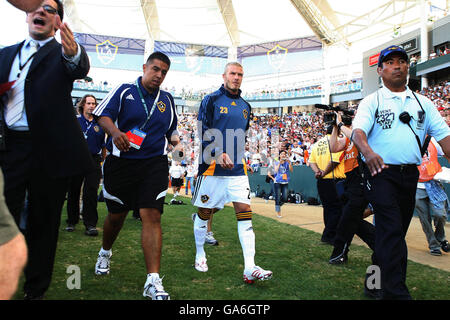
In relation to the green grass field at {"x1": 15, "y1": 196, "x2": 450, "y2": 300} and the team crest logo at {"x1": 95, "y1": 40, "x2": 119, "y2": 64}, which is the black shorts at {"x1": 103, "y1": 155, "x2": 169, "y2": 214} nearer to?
the green grass field at {"x1": 15, "y1": 196, "x2": 450, "y2": 300}

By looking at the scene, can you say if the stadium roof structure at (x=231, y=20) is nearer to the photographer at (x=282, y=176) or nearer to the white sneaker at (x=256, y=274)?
the photographer at (x=282, y=176)

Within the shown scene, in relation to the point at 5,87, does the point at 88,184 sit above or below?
below

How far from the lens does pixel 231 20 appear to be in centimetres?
4016

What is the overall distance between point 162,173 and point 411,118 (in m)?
2.20

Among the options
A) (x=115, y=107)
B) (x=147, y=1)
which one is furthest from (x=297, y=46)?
(x=115, y=107)

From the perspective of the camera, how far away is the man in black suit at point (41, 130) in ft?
7.80

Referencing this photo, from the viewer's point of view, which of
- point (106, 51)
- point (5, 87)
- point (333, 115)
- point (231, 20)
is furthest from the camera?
point (106, 51)

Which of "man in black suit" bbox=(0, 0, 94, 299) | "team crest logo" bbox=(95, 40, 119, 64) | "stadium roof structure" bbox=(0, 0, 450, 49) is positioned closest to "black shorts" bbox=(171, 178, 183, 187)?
"man in black suit" bbox=(0, 0, 94, 299)

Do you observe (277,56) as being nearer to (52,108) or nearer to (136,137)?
(136,137)

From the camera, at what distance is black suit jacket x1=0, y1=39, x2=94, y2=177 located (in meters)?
2.40

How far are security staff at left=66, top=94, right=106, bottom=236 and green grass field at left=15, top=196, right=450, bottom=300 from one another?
0.81 feet

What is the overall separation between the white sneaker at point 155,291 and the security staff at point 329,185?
3.52 metres


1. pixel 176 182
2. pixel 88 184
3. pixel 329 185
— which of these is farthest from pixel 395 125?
pixel 176 182

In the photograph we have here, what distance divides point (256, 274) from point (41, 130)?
2.13 m
